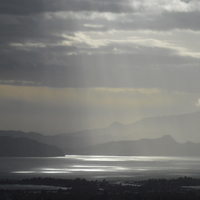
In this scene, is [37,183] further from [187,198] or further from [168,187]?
[187,198]

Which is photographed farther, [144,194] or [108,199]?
[144,194]

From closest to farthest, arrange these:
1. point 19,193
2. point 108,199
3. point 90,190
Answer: point 108,199, point 19,193, point 90,190

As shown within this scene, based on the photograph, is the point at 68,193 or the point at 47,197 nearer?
the point at 47,197

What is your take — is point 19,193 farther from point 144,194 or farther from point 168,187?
point 168,187

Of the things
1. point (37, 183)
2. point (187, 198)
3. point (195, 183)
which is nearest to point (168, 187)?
point (195, 183)

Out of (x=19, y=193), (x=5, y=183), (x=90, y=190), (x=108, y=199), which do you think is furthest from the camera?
(x=5, y=183)

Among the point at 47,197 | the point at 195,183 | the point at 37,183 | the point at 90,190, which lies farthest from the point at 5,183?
the point at 195,183
